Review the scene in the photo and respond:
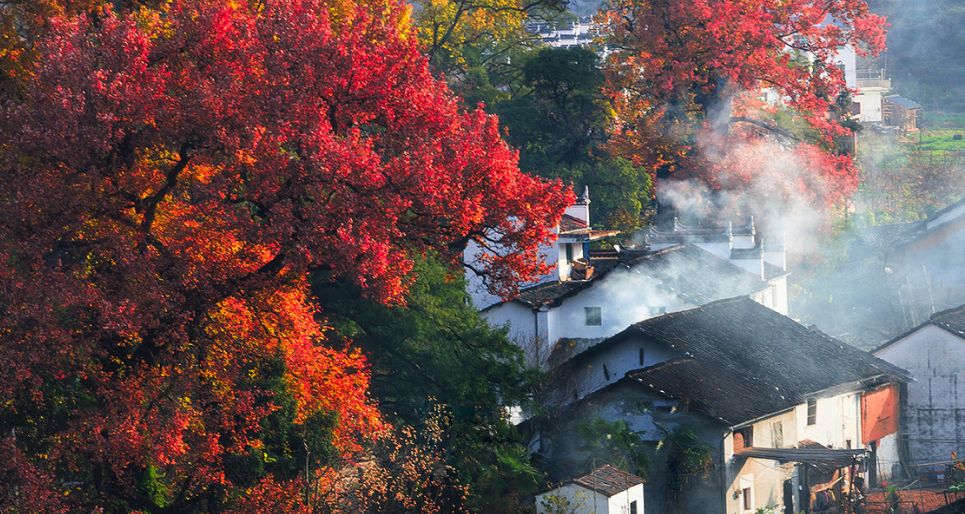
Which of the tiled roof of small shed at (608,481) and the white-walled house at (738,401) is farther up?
the white-walled house at (738,401)

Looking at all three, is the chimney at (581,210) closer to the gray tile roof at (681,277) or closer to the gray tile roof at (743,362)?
the gray tile roof at (681,277)

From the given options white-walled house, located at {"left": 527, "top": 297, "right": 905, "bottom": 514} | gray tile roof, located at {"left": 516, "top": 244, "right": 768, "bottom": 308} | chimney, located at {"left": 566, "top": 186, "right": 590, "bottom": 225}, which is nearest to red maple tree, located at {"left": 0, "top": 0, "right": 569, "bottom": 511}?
white-walled house, located at {"left": 527, "top": 297, "right": 905, "bottom": 514}

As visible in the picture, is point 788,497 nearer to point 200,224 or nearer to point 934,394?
point 934,394

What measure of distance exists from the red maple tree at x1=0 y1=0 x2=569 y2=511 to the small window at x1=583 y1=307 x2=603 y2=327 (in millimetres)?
18951

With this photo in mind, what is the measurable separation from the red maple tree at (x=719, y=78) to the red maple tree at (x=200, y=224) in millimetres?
27561

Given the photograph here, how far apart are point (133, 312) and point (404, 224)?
415 centimetres

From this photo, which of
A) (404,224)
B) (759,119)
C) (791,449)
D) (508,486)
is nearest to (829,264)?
(759,119)

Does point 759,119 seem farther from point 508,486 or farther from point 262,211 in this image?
point 262,211

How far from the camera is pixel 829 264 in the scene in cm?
6103

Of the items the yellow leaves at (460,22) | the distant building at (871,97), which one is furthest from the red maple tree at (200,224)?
the distant building at (871,97)

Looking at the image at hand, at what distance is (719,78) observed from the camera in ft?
173

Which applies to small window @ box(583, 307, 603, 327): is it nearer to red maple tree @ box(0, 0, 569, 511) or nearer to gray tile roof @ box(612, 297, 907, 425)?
gray tile roof @ box(612, 297, 907, 425)

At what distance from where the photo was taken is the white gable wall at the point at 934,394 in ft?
143

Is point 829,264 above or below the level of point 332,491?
above
